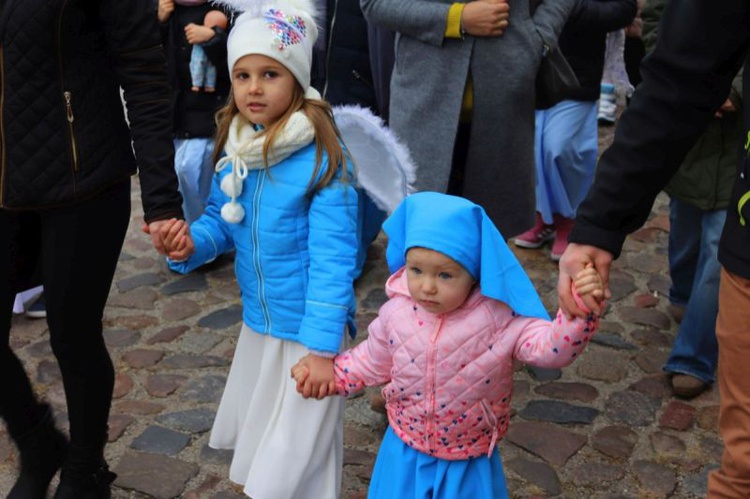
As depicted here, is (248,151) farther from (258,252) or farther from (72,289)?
(72,289)

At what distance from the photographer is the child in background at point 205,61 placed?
18.0 ft

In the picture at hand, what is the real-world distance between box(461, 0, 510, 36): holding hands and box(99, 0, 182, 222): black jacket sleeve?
48.9 inches

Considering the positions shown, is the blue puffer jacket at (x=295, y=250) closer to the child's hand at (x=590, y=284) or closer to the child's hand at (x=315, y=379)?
the child's hand at (x=315, y=379)

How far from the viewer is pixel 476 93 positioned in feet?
13.5

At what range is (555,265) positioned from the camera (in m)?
6.14

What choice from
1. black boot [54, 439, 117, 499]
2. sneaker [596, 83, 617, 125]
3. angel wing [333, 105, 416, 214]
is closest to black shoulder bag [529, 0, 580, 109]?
angel wing [333, 105, 416, 214]

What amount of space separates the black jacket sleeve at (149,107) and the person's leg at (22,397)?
0.36 m

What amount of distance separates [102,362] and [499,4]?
6.22 ft

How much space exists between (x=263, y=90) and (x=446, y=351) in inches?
39.3

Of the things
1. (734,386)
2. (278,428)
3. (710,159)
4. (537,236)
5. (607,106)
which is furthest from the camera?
(607,106)

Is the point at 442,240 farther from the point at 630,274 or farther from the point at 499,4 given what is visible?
the point at 630,274

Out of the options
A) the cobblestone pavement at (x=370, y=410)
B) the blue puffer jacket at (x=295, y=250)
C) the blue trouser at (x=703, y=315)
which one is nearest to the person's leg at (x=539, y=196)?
the cobblestone pavement at (x=370, y=410)

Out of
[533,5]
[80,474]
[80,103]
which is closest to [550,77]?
[533,5]

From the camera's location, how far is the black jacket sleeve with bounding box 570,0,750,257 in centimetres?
234
